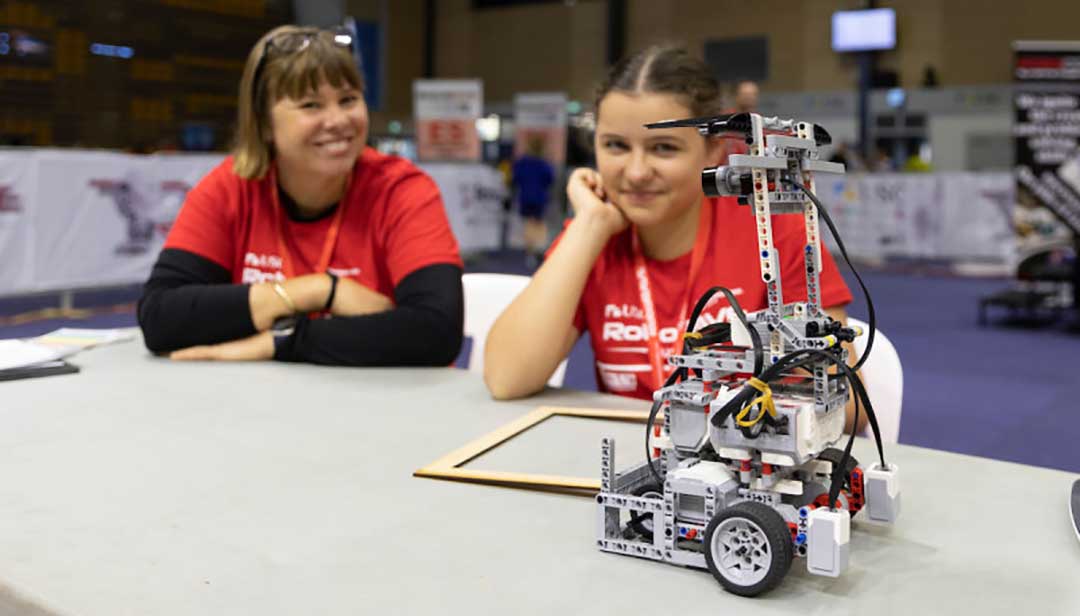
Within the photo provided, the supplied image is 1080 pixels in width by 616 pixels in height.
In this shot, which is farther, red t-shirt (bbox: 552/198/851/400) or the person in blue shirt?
the person in blue shirt

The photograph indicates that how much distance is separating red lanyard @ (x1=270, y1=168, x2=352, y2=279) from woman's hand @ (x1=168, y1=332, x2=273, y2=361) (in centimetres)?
24

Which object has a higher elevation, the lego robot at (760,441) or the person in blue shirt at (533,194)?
the person in blue shirt at (533,194)

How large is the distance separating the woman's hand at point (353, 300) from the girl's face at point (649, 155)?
1.84 feet

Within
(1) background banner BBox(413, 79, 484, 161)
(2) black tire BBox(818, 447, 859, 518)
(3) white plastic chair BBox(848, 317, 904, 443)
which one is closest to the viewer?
(2) black tire BBox(818, 447, 859, 518)

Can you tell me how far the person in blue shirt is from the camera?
10.6m

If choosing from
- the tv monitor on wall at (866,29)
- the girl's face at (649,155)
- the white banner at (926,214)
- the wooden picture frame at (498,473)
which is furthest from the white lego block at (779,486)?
the tv monitor on wall at (866,29)

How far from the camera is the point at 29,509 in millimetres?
1021

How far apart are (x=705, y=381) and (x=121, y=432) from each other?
35.0 inches

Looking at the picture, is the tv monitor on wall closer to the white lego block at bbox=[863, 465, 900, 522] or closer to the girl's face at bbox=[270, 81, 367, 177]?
the girl's face at bbox=[270, 81, 367, 177]

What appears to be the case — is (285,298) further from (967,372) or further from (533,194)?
A: (533,194)

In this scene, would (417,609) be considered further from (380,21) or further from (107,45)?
(380,21)

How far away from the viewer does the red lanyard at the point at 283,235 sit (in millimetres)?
2064

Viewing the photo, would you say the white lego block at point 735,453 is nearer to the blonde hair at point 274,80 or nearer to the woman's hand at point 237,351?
the woman's hand at point 237,351

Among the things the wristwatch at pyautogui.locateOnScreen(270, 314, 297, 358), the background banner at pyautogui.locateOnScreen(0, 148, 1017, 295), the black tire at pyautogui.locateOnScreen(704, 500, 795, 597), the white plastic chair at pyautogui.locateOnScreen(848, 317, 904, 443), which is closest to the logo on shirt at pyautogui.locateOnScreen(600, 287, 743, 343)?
the white plastic chair at pyautogui.locateOnScreen(848, 317, 904, 443)
